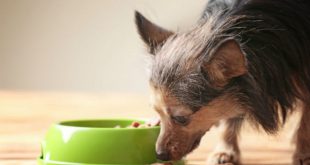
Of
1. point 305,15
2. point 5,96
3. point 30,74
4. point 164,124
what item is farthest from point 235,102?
point 30,74

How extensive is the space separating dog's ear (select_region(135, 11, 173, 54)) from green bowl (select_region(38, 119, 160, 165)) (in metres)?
0.26

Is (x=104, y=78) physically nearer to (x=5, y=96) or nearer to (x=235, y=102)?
(x=5, y=96)

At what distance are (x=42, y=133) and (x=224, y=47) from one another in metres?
1.55

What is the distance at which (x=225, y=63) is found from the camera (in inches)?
69.3

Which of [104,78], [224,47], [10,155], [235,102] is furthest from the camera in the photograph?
[104,78]

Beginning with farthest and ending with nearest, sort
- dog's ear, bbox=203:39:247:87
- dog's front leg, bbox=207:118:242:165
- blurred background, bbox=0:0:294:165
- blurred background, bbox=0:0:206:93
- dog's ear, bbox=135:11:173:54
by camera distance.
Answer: blurred background, bbox=0:0:206:93
blurred background, bbox=0:0:294:165
dog's front leg, bbox=207:118:242:165
dog's ear, bbox=135:11:173:54
dog's ear, bbox=203:39:247:87

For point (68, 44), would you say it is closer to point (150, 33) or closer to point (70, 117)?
point (70, 117)

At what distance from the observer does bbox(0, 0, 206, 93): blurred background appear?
479 cm

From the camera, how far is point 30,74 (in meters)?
5.15

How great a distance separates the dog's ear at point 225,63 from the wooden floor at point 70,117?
1.70 feet

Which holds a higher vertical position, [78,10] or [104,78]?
[78,10]

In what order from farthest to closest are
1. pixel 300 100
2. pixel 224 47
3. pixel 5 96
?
pixel 5 96 < pixel 300 100 < pixel 224 47

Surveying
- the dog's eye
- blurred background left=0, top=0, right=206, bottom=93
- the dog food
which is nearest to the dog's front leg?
the dog food

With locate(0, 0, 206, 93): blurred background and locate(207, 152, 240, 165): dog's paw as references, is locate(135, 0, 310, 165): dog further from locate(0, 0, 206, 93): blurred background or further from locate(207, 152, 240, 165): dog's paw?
locate(0, 0, 206, 93): blurred background
